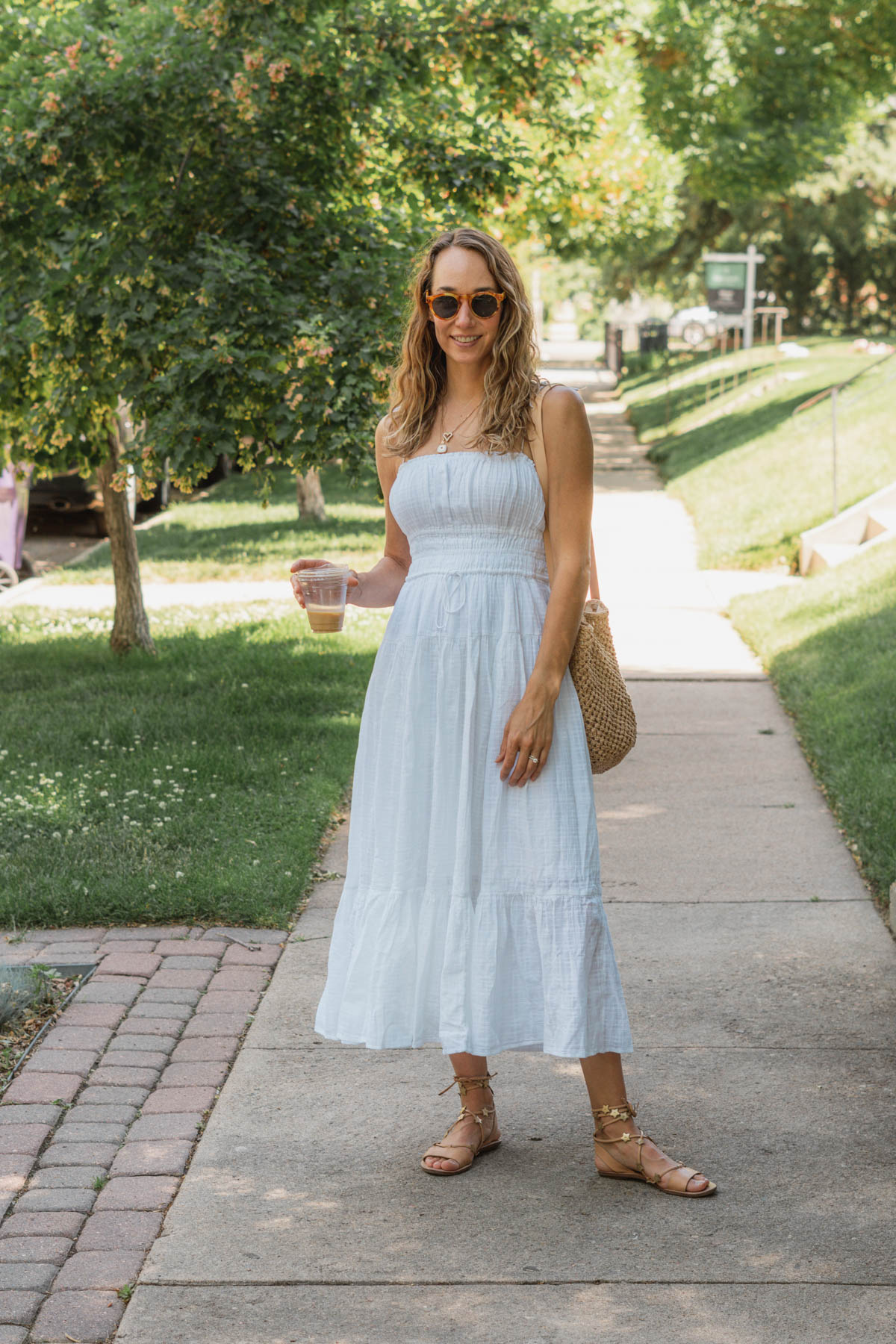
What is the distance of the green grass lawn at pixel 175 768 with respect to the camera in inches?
204

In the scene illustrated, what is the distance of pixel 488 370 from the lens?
127 inches

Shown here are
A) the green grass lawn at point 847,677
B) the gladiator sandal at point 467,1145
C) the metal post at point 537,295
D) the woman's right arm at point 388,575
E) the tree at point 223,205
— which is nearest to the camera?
the gladiator sandal at point 467,1145

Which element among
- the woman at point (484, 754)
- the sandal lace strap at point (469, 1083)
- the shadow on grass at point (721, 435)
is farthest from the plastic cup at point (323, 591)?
the shadow on grass at point (721, 435)

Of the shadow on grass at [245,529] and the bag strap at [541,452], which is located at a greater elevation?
the bag strap at [541,452]

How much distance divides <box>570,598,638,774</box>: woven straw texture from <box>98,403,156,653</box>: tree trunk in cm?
625

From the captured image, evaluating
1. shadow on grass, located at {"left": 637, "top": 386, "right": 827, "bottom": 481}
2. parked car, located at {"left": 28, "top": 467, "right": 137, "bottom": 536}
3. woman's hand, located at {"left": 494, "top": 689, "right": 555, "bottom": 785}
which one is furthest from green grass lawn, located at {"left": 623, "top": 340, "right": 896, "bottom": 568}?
woman's hand, located at {"left": 494, "top": 689, "right": 555, "bottom": 785}

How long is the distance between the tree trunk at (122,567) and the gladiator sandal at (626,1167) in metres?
6.39

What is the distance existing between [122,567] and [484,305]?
253 inches

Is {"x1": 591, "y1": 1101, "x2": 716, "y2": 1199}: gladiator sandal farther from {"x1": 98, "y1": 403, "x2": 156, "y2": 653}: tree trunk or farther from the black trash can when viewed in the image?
the black trash can

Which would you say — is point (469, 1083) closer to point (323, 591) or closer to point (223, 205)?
point (323, 591)

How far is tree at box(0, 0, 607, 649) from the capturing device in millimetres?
6816

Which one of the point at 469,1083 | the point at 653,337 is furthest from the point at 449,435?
the point at 653,337

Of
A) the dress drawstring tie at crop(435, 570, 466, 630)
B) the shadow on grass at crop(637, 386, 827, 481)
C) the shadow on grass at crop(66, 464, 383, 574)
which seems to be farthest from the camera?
the shadow on grass at crop(637, 386, 827, 481)

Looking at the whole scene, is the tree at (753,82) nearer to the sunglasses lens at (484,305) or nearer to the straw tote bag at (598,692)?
the sunglasses lens at (484,305)
